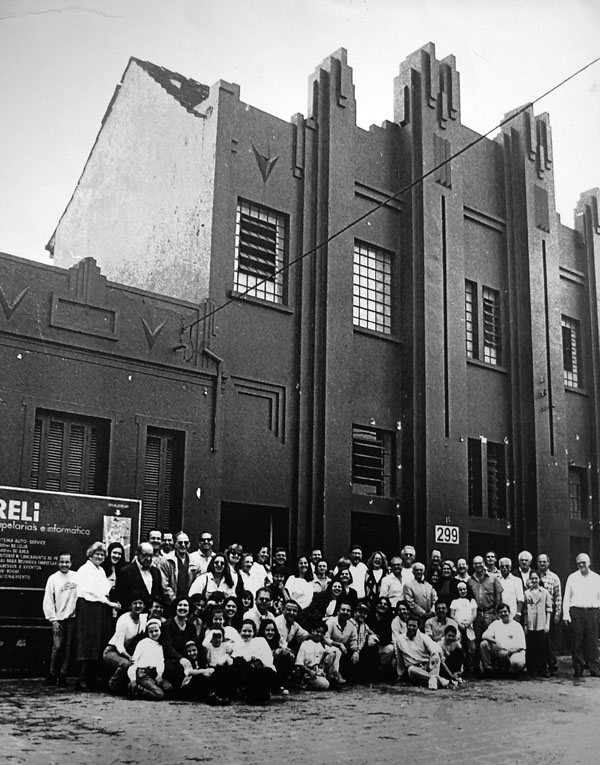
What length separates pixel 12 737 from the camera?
26.5 ft

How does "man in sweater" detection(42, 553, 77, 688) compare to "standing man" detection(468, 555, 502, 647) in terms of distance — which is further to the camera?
"standing man" detection(468, 555, 502, 647)

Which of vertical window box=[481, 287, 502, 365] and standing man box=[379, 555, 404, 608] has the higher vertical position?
vertical window box=[481, 287, 502, 365]

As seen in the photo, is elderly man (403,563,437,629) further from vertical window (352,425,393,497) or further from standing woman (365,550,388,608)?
vertical window (352,425,393,497)

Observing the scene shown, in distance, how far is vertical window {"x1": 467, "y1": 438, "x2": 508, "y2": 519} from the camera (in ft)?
66.1

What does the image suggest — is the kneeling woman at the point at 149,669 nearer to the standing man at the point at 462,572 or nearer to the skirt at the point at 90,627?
the skirt at the point at 90,627

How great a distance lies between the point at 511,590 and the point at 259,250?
7747 mm

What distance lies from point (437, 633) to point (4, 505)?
660 cm

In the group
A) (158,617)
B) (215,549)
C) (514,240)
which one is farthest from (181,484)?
(514,240)

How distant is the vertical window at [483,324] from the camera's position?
68.7 feet

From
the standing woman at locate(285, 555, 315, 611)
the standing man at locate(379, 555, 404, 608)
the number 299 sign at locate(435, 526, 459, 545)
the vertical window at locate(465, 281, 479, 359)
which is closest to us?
the standing woman at locate(285, 555, 315, 611)

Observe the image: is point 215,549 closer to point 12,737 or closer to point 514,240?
point 12,737

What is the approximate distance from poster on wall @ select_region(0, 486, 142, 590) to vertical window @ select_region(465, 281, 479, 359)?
10071 mm

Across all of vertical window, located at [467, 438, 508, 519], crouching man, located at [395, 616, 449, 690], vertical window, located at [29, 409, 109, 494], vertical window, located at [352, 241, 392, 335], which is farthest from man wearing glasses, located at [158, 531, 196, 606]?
vertical window, located at [467, 438, 508, 519]

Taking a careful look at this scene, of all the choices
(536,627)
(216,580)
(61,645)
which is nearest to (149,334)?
(216,580)
